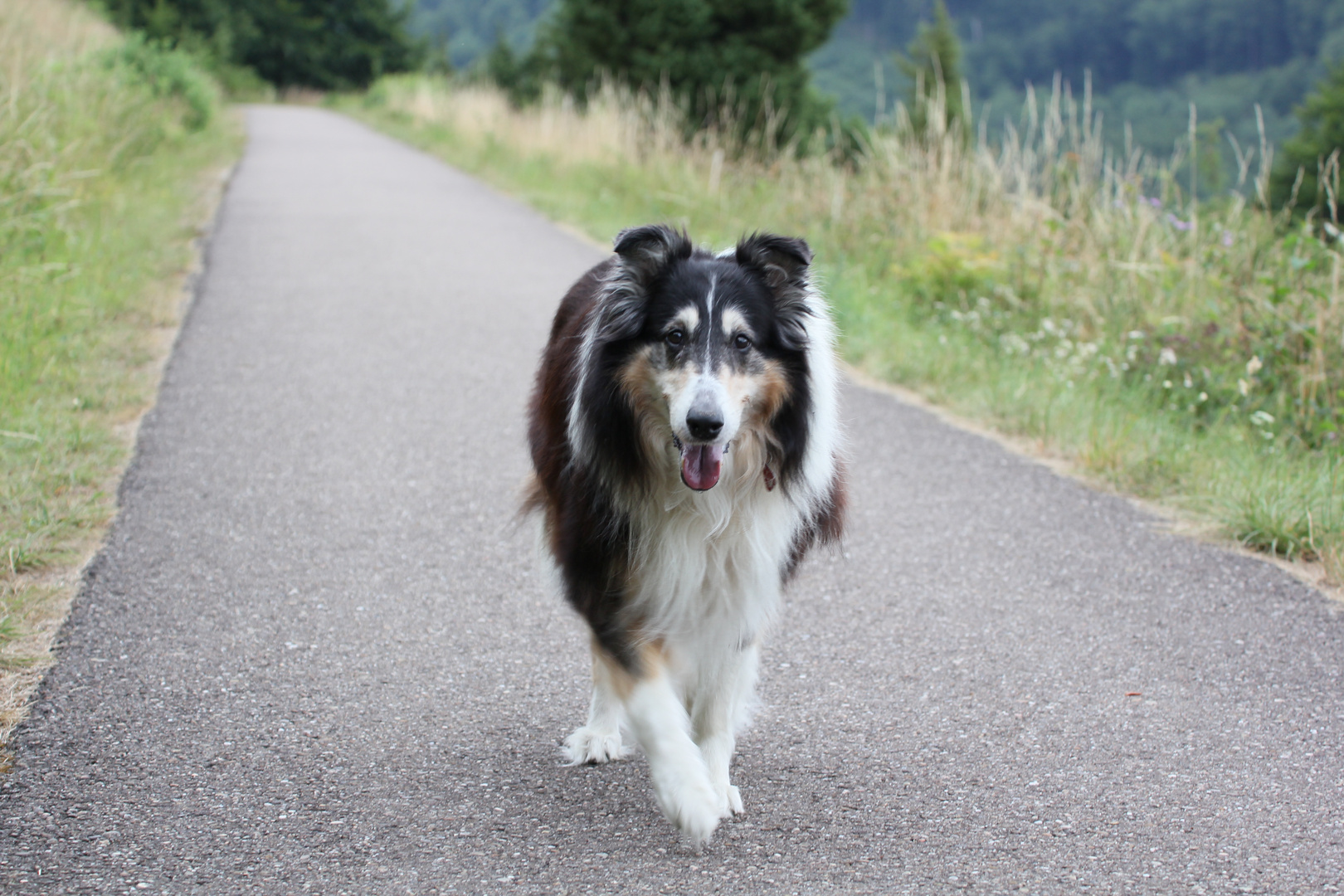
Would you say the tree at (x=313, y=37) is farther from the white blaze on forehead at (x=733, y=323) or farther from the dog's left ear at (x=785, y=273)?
the white blaze on forehead at (x=733, y=323)

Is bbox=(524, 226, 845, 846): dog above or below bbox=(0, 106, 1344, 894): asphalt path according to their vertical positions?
above

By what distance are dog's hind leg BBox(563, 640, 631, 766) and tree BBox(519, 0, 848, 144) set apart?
21107 mm

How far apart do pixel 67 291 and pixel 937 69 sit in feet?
23.9

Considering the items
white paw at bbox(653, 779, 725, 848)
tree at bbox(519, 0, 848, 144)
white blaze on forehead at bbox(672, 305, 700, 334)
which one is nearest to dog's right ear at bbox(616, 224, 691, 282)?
white blaze on forehead at bbox(672, 305, 700, 334)

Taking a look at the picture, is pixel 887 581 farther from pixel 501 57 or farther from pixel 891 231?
pixel 501 57

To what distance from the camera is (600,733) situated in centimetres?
304

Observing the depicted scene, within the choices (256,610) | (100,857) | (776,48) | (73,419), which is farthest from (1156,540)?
(776,48)

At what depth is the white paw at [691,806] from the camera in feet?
8.05

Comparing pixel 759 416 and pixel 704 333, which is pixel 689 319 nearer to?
pixel 704 333

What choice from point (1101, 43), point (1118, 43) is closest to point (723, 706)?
point (1101, 43)

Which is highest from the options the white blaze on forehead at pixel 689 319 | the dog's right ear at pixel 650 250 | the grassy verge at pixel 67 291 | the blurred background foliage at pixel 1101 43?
the blurred background foliage at pixel 1101 43

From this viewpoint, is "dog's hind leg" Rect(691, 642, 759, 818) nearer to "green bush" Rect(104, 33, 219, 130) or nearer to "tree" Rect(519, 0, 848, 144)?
"green bush" Rect(104, 33, 219, 130)

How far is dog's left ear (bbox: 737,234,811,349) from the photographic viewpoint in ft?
9.23

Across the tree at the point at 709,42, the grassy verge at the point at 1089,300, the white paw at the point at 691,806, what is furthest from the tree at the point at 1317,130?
the white paw at the point at 691,806
